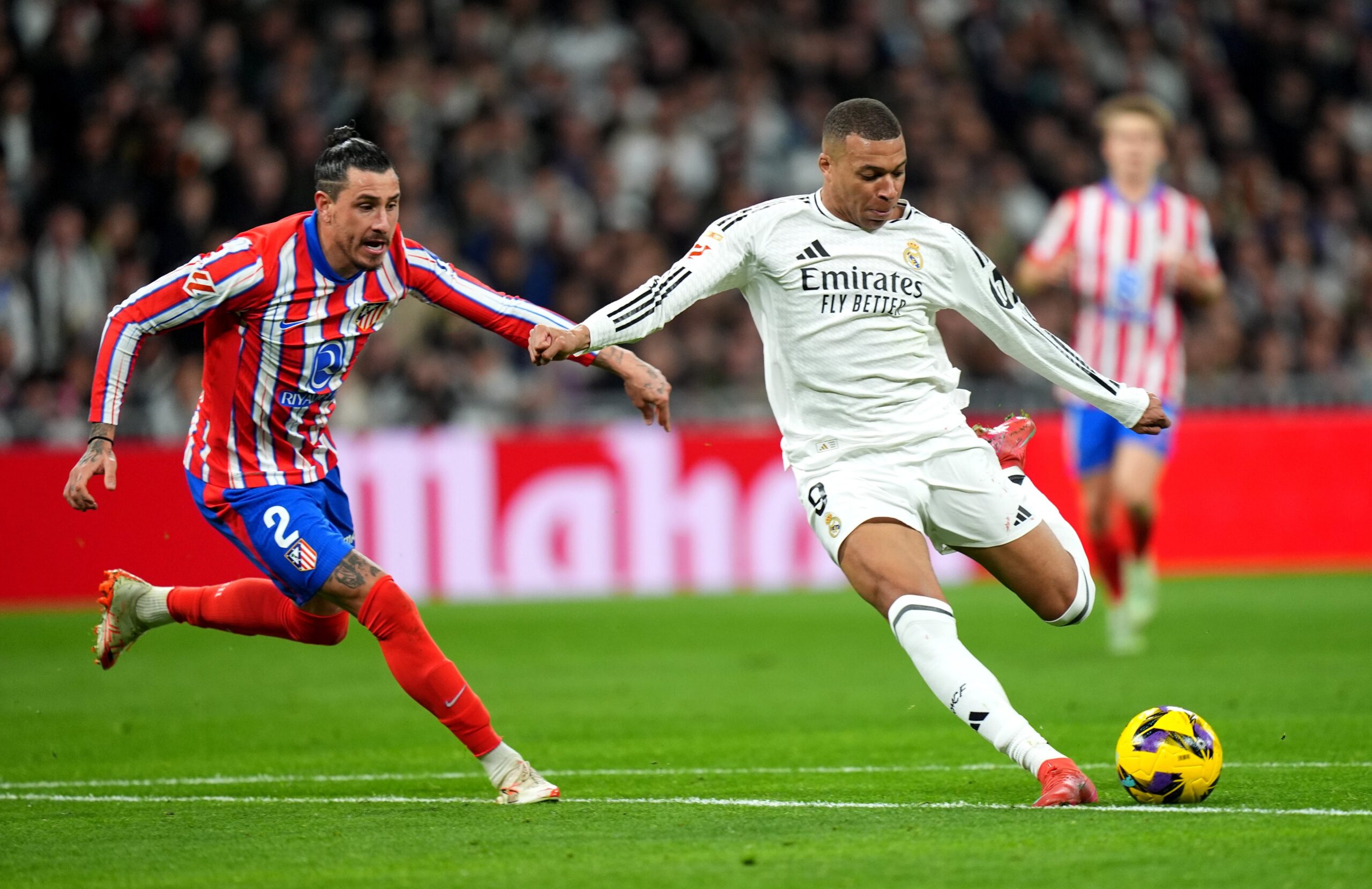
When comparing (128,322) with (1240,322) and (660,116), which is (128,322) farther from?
(1240,322)

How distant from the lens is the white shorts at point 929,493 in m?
6.48

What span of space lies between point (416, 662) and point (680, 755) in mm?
1838

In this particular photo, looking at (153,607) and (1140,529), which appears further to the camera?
(1140,529)

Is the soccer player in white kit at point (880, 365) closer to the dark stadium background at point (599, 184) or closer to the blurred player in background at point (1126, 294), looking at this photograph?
the blurred player in background at point (1126, 294)

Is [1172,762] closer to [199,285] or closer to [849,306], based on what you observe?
[849,306]

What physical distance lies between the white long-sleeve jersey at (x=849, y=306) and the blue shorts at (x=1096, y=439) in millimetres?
5444

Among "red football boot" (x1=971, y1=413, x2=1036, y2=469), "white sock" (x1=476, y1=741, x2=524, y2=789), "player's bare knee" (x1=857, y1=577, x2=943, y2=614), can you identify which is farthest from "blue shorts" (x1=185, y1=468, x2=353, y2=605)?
"red football boot" (x1=971, y1=413, x2=1036, y2=469)

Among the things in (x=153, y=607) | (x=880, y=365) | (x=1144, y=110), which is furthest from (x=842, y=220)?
(x=1144, y=110)

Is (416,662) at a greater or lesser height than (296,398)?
lesser

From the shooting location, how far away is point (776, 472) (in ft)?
54.0

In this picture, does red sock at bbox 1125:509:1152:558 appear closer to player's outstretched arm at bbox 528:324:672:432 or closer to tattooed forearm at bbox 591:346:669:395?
player's outstretched arm at bbox 528:324:672:432

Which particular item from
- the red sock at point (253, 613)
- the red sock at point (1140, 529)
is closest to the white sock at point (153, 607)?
the red sock at point (253, 613)

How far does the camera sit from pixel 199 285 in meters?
Answer: 6.68

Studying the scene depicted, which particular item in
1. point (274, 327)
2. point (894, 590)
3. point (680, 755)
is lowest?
point (680, 755)
